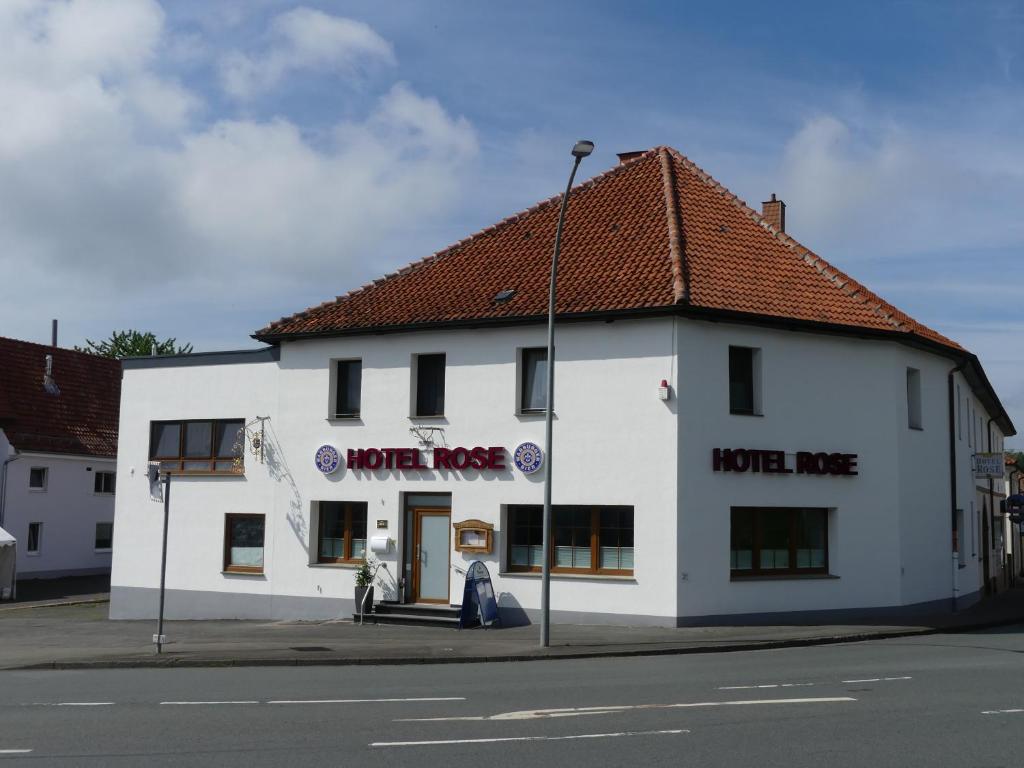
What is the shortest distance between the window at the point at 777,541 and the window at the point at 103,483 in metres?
29.2

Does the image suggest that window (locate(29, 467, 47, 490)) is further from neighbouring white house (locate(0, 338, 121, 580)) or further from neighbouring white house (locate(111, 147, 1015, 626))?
neighbouring white house (locate(111, 147, 1015, 626))

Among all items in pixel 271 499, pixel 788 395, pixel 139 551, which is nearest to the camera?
pixel 788 395

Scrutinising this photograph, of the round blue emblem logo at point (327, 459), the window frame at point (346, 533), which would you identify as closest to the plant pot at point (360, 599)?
the window frame at point (346, 533)

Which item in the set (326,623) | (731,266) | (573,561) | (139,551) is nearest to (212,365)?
(139,551)

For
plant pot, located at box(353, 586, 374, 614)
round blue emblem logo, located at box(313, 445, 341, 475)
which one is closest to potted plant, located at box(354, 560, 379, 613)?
plant pot, located at box(353, 586, 374, 614)

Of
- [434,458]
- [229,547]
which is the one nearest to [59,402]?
[229,547]

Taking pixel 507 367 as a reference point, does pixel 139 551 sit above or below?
below

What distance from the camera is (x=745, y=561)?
21.5 meters

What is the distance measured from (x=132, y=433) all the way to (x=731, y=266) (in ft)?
49.8

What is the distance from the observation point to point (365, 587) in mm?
22953

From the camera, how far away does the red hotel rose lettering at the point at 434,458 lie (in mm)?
22172

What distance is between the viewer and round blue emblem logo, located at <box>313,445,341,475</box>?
23.9 meters

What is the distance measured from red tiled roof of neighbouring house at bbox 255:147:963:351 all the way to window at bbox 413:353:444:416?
958mm

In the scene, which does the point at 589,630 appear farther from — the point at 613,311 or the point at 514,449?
the point at 613,311
